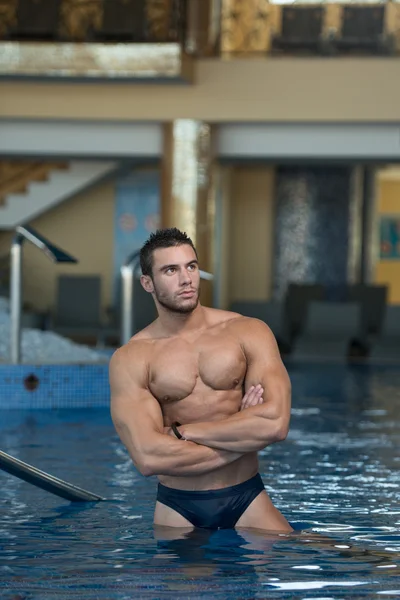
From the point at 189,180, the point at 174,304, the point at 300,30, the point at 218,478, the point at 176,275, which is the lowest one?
the point at 189,180

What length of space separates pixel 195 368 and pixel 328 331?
11638mm

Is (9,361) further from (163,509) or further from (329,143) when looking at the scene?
(329,143)

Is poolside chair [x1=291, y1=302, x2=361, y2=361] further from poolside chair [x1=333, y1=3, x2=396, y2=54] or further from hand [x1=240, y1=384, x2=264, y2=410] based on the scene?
hand [x1=240, y1=384, x2=264, y2=410]

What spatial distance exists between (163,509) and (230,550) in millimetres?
304

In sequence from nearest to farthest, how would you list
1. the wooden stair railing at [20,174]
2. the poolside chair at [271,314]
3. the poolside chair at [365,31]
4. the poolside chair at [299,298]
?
the poolside chair at [271,314] → the poolside chair at [365,31] → the poolside chair at [299,298] → the wooden stair railing at [20,174]

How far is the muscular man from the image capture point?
4.21 m

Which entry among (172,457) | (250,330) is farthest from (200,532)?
(250,330)

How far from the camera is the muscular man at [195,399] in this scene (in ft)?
13.8

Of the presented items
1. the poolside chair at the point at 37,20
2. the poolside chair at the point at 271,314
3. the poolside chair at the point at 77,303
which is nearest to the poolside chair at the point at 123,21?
the poolside chair at the point at 37,20

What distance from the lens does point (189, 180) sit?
15.6m

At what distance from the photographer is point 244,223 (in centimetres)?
1908

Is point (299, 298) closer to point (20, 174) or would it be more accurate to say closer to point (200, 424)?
point (20, 174)

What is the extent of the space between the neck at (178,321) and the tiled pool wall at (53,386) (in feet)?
17.6

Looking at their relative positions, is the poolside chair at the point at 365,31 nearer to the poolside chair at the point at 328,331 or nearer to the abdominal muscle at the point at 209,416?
the poolside chair at the point at 328,331
